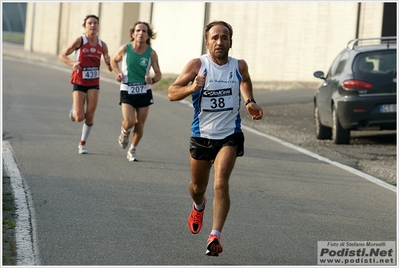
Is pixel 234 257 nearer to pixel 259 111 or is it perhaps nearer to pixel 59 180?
pixel 259 111

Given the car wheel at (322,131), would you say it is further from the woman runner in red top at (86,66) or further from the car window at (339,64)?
the woman runner in red top at (86,66)

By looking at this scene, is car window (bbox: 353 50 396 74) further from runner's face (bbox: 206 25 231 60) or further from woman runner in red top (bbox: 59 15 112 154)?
runner's face (bbox: 206 25 231 60)

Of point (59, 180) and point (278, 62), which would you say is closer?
point (59, 180)

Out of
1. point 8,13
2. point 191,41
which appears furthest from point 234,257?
point 8,13

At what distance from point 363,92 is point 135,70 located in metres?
3.93

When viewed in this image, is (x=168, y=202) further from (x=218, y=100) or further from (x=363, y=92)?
(x=363, y=92)

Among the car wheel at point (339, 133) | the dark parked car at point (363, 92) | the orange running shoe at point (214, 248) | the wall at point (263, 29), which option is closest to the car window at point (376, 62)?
the dark parked car at point (363, 92)

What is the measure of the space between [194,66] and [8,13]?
6726cm

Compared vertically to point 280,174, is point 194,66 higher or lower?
higher

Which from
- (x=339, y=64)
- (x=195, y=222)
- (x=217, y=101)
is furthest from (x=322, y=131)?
(x=217, y=101)

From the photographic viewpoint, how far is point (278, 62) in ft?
97.1

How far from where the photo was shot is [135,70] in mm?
12680

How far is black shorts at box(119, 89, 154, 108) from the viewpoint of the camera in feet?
41.7

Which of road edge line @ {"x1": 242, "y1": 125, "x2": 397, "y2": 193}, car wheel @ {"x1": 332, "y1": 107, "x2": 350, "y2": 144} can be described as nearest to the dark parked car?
car wheel @ {"x1": 332, "y1": 107, "x2": 350, "y2": 144}
